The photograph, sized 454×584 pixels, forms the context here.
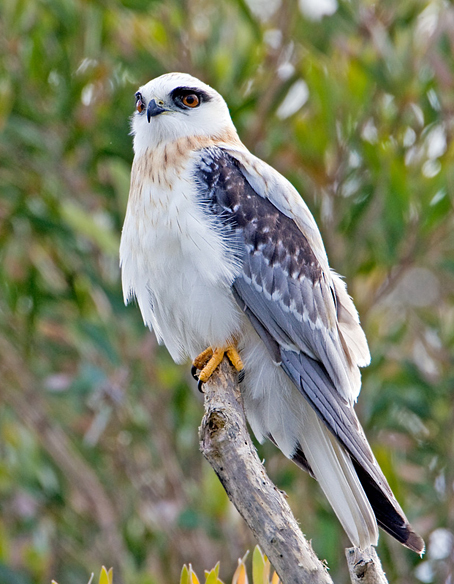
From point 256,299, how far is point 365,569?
114 cm

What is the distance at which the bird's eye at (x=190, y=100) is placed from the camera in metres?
4.00

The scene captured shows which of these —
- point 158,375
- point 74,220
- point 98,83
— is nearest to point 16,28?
point 98,83

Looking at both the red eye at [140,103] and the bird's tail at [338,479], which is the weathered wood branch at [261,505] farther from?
the red eye at [140,103]

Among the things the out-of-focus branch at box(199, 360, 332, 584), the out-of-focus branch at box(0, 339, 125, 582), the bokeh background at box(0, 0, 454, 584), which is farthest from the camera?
the out-of-focus branch at box(0, 339, 125, 582)

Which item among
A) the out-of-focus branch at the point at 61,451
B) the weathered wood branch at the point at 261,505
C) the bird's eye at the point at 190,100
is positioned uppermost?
the weathered wood branch at the point at 261,505

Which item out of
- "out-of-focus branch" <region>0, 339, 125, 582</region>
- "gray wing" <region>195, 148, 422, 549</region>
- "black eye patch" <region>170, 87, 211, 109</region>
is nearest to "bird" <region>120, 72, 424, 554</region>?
"gray wing" <region>195, 148, 422, 549</region>

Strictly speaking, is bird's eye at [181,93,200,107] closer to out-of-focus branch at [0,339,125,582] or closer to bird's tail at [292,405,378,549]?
bird's tail at [292,405,378,549]

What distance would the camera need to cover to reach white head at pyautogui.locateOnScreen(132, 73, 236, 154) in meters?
3.85

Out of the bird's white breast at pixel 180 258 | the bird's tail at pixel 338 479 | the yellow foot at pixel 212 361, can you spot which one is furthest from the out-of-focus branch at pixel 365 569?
the bird's white breast at pixel 180 258

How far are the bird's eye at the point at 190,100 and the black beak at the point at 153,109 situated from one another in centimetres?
14

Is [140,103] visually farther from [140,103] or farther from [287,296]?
[287,296]

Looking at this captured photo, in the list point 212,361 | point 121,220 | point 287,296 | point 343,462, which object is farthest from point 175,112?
point 343,462

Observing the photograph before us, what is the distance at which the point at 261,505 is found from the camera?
257 centimetres

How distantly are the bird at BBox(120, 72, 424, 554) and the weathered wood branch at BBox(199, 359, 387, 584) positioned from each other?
0.36 m
